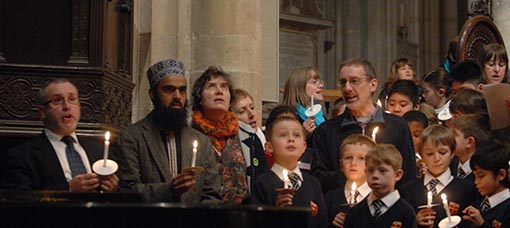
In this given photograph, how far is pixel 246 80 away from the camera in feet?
33.4

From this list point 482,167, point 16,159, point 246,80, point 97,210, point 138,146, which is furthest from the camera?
point 246,80

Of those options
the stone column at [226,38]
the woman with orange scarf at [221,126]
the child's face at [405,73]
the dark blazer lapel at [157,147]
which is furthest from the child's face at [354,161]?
the child's face at [405,73]

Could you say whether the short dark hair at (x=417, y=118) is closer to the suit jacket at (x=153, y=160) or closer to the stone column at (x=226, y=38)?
the stone column at (x=226, y=38)

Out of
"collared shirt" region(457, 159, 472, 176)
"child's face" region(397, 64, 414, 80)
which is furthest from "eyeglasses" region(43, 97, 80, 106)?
"child's face" region(397, 64, 414, 80)

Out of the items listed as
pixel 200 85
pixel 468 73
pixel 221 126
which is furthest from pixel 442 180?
pixel 468 73

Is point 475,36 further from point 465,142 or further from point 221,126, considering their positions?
point 221,126

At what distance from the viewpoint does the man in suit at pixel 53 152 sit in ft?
20.0

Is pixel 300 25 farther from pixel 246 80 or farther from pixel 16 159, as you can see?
pixel 16 159

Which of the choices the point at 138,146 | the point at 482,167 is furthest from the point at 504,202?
the point at 138,146

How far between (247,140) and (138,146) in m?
1.39

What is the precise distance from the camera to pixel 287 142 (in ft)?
24.3

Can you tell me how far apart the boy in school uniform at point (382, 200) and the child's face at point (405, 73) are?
4.37 m

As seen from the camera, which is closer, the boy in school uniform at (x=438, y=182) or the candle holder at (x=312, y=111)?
the boy in school uniform at (x=438, y=182)

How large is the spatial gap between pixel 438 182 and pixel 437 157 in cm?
18
